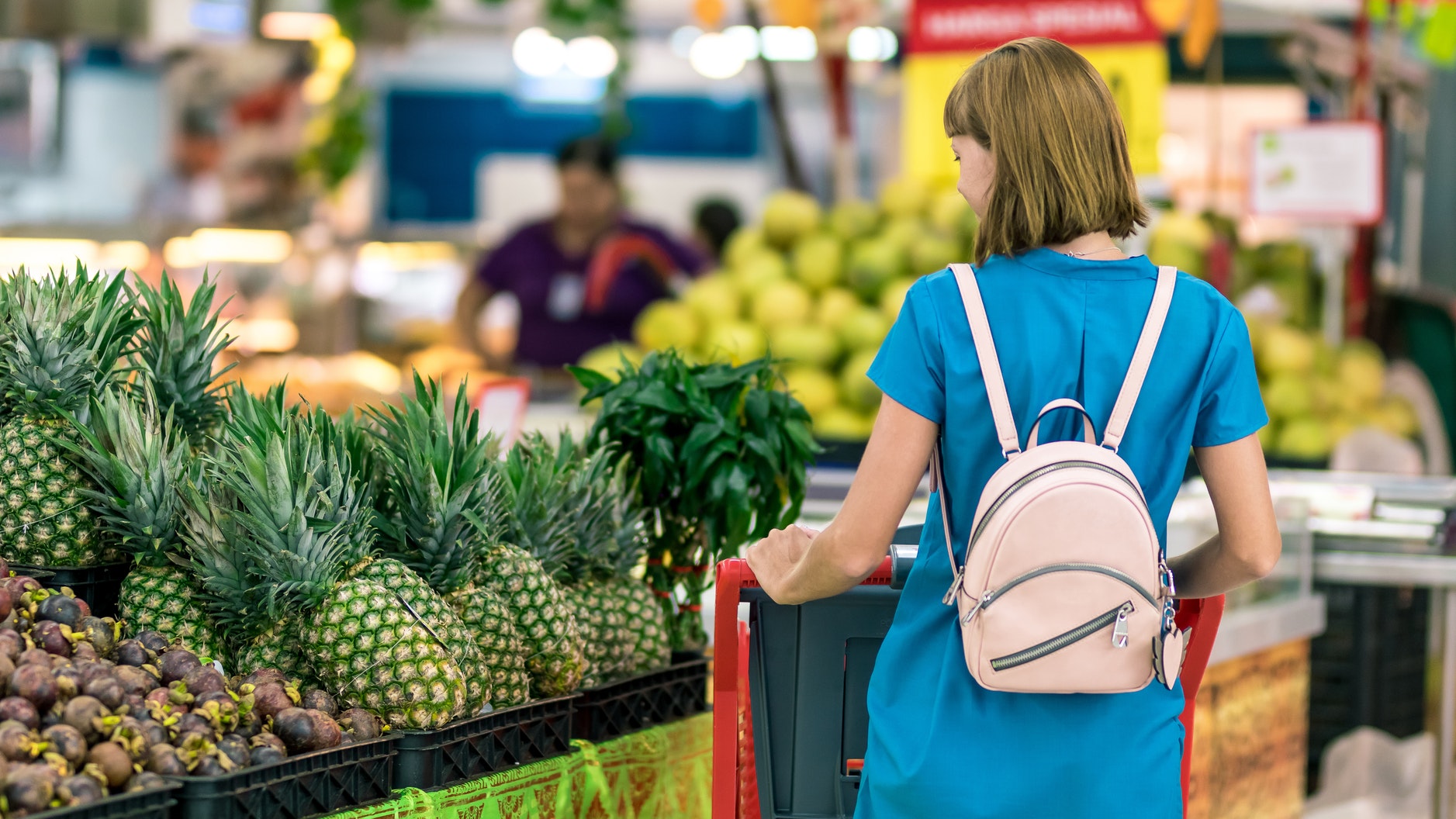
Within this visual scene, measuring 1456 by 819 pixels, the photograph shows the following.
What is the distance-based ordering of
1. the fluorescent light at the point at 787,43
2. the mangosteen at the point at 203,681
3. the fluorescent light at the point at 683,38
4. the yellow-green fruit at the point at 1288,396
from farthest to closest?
1. the fluorescent light at the point at 683,38
2. the fluorescent light at the point at 787,43
3. the yellow-green fruit at the point at 1288,396
4. the mangosteen at the point at 203,681

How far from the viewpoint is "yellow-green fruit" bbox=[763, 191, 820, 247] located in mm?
5145

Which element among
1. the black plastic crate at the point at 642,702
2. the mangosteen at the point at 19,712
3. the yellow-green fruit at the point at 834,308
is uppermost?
the yellow-green fruit at the point at 834,308

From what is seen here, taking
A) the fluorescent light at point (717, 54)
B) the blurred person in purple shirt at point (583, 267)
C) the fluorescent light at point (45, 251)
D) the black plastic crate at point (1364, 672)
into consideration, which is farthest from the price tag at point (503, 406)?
the fluorescent light at point (717, 54)

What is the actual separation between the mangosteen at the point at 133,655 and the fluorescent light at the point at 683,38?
9.41 m

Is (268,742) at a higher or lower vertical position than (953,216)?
lower

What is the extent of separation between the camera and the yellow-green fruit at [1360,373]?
18.4 feet

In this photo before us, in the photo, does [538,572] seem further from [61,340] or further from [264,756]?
[61,340]

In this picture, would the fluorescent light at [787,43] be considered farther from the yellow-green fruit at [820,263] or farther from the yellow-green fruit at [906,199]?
the yellow-green fruit at [820,263]

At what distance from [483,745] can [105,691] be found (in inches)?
23.1

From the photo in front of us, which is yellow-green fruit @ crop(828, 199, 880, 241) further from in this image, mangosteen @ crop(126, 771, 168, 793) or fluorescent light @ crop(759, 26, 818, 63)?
mangosteen @ crop(126, 771, 168, 793)

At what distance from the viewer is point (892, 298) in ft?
15.1

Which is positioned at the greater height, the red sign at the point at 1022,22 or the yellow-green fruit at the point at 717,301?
the red sign at the point at 1022,22

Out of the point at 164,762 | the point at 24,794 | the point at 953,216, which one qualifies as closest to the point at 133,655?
the point at 164,762

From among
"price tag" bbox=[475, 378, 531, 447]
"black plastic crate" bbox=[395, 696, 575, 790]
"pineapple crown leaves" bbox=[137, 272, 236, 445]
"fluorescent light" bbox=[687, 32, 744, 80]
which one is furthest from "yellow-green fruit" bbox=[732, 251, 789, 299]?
"fluorescent light" bbox=[687, 32, 744, 80]
